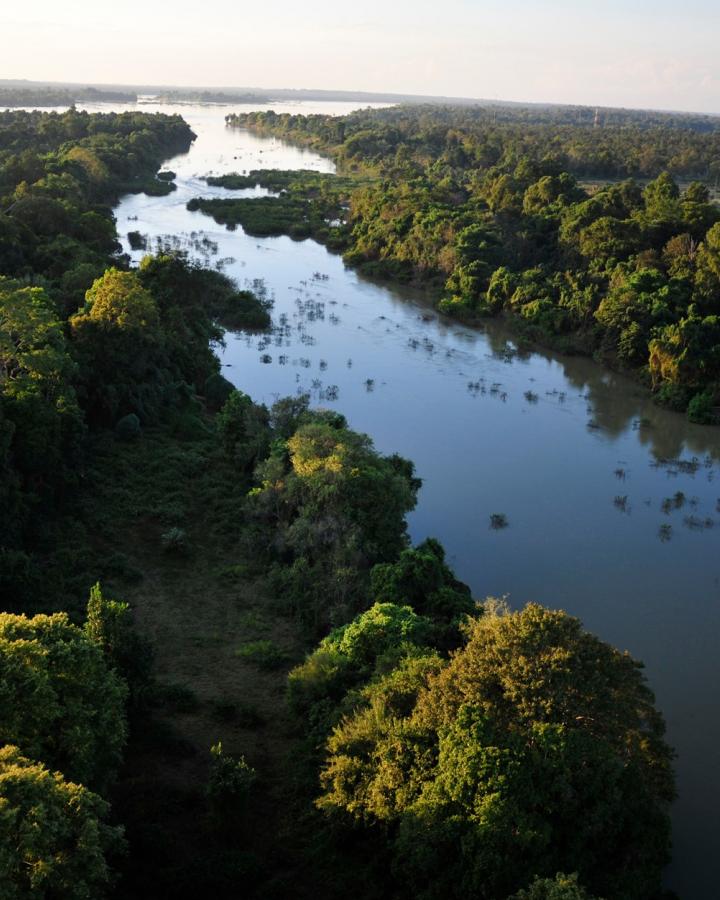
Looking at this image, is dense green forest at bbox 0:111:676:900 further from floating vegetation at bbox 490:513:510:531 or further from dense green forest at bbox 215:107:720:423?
dense green forest at bbox 215:107:720:423

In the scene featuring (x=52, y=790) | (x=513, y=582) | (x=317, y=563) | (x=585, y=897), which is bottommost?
(x=513, y=582)

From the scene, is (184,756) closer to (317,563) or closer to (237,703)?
(237,703)

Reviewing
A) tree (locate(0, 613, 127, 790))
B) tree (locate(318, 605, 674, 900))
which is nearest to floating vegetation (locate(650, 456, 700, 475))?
tree (locate(318, 605, 674, 900))

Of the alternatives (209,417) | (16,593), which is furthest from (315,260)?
(16,593)

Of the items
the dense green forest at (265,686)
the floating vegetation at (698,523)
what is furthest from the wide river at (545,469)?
the dense green forest at (265,686)

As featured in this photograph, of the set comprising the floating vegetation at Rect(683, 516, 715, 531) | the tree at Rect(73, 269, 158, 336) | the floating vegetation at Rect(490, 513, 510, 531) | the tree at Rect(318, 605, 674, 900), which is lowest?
the floating vegetation at Rect(683, 516, 715, 531)

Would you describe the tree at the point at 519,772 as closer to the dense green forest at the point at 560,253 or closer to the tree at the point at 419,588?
the tree at the point at 419,588

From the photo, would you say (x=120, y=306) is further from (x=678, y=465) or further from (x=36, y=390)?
(x=678, y=465)
